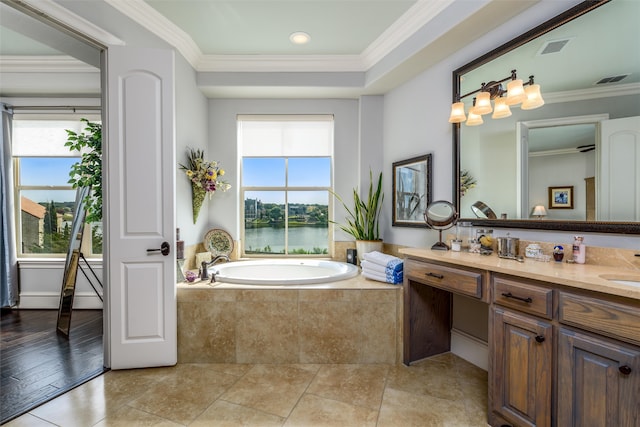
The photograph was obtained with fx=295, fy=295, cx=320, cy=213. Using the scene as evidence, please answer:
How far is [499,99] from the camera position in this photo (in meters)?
2.01

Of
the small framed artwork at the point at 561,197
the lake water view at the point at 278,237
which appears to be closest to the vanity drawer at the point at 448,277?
the small framed artwork at the point at 561,197

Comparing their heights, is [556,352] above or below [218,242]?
below

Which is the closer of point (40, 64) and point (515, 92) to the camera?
point (515, 92)

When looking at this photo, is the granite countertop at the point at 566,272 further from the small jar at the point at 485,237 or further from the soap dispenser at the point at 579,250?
the small jar at the point at 485,237

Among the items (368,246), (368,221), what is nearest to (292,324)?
(368,246)

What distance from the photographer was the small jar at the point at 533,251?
69.4 inches

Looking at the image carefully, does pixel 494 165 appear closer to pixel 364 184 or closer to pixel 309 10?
pixel 364 184

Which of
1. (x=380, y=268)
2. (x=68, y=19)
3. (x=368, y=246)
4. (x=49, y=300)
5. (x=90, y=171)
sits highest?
(x=68, y=19)

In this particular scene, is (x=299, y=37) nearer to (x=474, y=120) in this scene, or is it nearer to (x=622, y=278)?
(x=474, y=120)

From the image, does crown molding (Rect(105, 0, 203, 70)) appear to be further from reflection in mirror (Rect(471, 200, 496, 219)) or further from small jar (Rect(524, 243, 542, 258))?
small jar (Rect(524, 243, 542, 258))

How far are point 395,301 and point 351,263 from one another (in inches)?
37.8

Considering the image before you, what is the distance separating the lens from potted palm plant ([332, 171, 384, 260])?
3.07m

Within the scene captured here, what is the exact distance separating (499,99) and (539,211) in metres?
0.80

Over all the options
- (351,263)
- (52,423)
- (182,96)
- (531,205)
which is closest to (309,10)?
(182,96)
